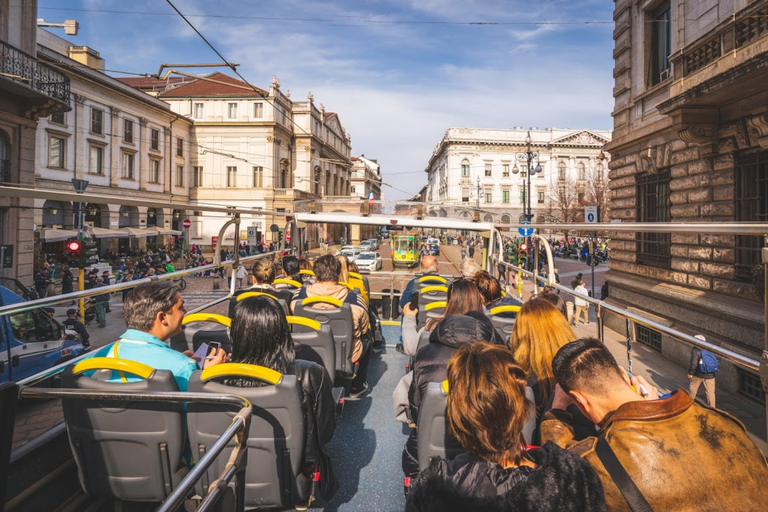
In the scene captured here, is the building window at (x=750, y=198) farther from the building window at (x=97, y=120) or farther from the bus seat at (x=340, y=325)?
the building window at (x=97, y=120)

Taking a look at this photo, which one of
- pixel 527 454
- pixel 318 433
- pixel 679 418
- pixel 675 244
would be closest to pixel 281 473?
pixel 318 433

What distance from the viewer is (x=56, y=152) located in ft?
98.8

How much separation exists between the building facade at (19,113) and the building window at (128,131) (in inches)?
862

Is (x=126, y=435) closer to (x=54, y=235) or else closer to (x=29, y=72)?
(x=29, y=72)

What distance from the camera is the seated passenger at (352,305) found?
4621mm

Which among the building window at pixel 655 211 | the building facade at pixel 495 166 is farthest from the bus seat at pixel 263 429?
the building facade at pixel 495 166

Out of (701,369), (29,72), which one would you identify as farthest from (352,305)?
(29,72)

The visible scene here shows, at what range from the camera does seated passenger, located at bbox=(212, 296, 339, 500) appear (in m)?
2.57

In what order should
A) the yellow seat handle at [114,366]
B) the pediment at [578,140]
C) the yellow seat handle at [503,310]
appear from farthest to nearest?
the pediment at [578,140] → the yellow seat handle at [503,310] → the yellow seat handle at [114,366]

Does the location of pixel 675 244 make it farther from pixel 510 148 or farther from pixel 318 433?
pixel 510 148

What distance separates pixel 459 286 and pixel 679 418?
2.44m

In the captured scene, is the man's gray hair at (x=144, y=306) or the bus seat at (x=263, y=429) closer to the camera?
the bus seat at (x=263, y=429)

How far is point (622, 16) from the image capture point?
14656 mm

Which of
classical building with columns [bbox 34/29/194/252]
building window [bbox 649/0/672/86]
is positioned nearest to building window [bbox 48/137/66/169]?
classical building with columns [bbox 34/29/194/252]
